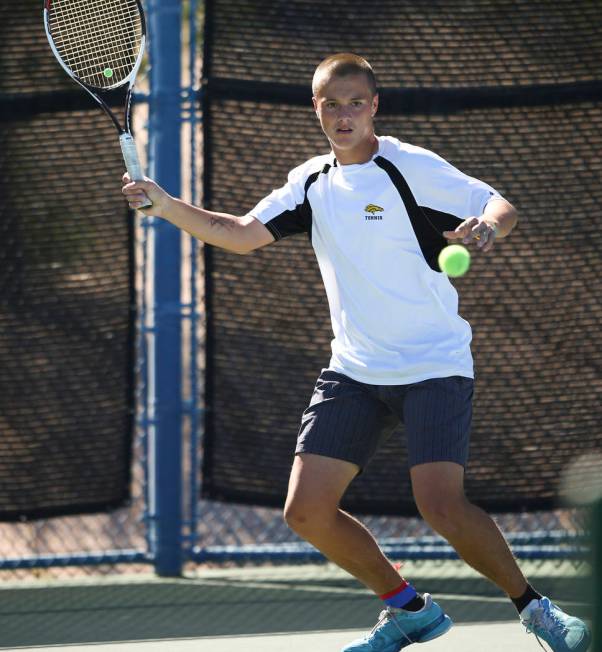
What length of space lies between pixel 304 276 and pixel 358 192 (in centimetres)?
119

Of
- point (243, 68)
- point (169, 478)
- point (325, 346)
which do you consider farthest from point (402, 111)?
point (169, 478)

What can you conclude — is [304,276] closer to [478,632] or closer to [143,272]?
[143,272]

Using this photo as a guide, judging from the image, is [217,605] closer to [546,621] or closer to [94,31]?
[546,621]

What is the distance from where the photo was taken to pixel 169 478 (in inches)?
188

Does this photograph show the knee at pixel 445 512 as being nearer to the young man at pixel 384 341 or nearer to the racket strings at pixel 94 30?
the young man at pixel 384 341

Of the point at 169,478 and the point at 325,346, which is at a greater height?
the point at 325,346

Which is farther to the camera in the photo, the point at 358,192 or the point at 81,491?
the point at 81,491

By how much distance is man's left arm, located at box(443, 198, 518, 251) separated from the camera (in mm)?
3137

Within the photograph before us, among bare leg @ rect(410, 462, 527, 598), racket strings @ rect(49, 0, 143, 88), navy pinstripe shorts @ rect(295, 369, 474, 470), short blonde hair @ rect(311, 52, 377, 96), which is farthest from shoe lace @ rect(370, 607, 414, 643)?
racket strings @ rect(49, 0, 143, 88)

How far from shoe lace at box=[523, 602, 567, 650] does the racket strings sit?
1994 mm

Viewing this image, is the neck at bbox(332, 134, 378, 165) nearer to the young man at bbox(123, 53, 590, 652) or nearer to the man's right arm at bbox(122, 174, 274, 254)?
the young man at bbox(123, 53, 590, 652)

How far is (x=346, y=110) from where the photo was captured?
350 centimetres

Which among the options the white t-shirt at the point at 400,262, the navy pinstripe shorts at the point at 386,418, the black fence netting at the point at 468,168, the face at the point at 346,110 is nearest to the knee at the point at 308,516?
the navy pinstripe shorts at the point at 386,418

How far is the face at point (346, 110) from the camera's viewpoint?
3.49 metres
